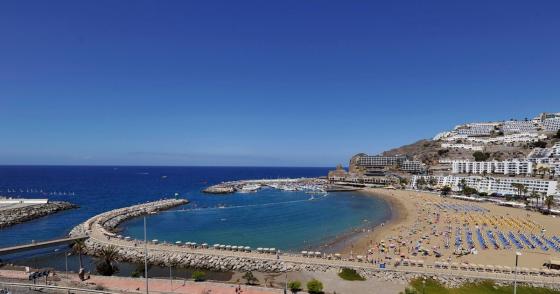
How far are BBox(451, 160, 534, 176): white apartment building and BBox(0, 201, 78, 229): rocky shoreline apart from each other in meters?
126

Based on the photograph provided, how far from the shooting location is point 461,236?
46375 millimetres

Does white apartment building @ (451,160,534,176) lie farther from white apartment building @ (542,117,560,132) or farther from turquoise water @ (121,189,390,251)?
white apartment building @ (542,117,560,132)

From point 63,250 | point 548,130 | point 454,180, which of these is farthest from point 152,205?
point 548,130

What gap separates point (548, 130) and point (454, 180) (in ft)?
343

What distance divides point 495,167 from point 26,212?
434 feet

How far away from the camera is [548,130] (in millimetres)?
175875

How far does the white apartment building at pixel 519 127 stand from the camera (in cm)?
18288

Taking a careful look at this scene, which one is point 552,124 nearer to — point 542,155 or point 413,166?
point 542,155

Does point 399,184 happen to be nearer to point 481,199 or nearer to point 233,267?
point 481,199

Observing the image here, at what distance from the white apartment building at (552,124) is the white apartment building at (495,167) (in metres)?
81.3

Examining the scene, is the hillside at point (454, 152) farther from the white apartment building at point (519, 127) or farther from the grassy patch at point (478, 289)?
the grassy patch at point (478, 289)

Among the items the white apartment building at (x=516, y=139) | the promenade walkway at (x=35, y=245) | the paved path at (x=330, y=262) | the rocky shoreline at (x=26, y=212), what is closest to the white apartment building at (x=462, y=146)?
the white apartment building at (x=516, y=139)

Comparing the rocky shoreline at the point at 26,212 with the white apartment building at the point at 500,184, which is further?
the white apartment building at the point at 500,184

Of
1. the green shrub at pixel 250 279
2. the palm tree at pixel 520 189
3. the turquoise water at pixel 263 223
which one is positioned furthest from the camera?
the palm tree at pixel 520 189
